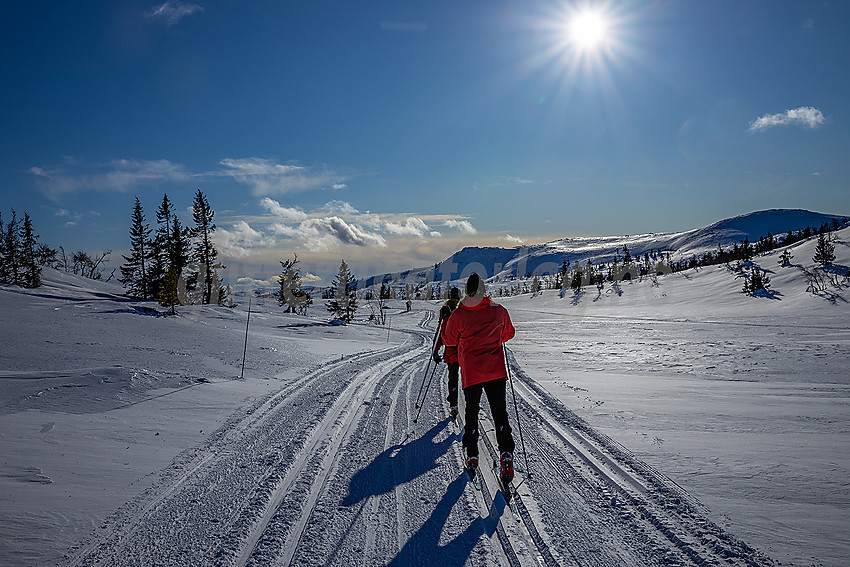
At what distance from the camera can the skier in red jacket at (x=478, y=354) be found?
15.8ft

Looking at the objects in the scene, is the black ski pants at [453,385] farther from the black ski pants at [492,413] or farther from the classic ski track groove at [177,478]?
the classic ski track groove at [177,478]

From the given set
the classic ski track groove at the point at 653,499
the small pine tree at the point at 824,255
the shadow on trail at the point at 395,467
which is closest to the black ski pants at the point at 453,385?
the shadow on trail at the point at 395,467

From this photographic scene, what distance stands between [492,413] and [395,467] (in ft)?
4.55

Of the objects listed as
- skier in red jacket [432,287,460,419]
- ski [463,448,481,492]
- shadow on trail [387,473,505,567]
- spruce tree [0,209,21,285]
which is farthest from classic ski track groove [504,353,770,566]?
spruce tree [0,209,21,285]

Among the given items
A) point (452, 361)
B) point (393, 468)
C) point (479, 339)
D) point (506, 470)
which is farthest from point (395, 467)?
point (452, 361)

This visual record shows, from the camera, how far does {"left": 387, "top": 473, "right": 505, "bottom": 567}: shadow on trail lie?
316 cm

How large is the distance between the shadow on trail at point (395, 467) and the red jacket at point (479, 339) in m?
1.20

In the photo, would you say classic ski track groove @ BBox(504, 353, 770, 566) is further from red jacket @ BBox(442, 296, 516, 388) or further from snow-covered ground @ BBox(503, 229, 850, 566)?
red jacket @ BBox(442, 296, 516, 388)

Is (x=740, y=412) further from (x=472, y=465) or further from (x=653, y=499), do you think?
(x=472, y=465)

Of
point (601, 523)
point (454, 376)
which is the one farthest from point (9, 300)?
point (601, 523)

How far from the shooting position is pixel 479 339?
4.85 meters

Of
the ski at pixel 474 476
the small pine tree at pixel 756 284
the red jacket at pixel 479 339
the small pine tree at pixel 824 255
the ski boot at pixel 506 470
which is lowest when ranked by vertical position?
the ski at pixel 474 476

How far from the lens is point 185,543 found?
10.9 feet

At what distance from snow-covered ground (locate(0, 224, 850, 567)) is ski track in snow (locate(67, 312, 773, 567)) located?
2 centimetres
